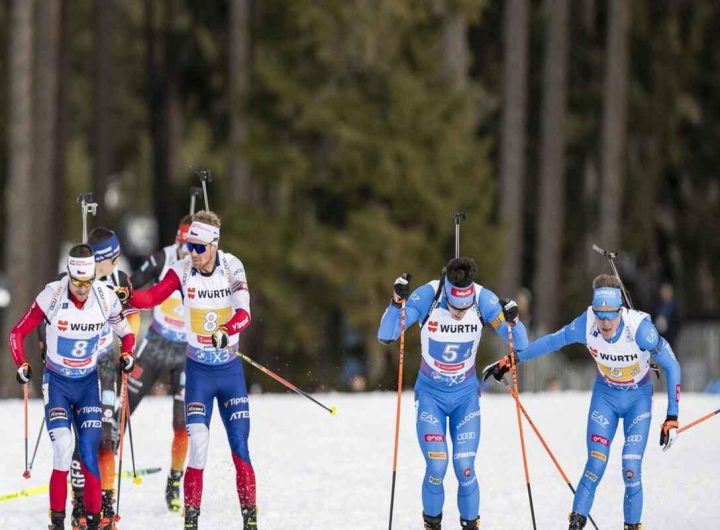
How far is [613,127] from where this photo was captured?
33.8 meters

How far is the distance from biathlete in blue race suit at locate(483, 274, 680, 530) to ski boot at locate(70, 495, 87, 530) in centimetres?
315

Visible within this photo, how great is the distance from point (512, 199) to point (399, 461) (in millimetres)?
15953

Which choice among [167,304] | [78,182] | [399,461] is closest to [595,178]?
[78,182]

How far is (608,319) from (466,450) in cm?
138

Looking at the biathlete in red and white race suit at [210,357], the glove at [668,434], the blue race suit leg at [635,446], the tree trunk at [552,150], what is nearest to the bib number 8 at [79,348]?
the biathlete in red and white race suit at [210,357]

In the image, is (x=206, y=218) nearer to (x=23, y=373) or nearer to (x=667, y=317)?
(x=23, y=373)

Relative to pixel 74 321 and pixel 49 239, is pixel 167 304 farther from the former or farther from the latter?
pixel 49 239

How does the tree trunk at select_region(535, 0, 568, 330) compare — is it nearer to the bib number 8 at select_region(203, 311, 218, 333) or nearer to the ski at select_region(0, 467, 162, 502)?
Answer: the ski at select_region(0, 467, 162, 502)

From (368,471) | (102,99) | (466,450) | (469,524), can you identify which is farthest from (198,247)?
(102,99)

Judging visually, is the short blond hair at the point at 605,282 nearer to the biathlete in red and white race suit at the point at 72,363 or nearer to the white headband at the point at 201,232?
the white headband at the point at 201,232

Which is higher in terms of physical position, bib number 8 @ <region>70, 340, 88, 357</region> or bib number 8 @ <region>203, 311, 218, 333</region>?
bib number 8 @ <region>203, 311, 218, 333</region>

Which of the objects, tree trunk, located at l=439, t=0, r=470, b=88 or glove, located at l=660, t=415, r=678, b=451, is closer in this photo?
glove, located at l=660, t=415, r=678, b=451

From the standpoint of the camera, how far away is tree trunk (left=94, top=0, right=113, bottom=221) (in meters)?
27.8

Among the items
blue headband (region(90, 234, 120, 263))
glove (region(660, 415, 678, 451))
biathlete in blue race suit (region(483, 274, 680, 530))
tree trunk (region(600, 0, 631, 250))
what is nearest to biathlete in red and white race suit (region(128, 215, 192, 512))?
blue headband (region(90, 234, 120, 263))
